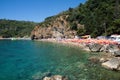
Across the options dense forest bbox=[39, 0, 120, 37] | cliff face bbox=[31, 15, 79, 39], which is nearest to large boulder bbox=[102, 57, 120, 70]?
dense forest bbox=[39, 0, 120, 37]

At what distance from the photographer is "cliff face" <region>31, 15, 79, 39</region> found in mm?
124188

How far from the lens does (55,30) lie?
139 meters

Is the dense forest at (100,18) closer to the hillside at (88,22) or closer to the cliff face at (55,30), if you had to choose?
the hillside at (88,22)

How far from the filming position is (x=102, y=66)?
99.6 ft

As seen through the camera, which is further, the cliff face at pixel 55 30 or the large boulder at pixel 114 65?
the cliff face at pixel 55 30

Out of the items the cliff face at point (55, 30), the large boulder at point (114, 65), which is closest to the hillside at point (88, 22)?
the cliff face at point (55, 30)

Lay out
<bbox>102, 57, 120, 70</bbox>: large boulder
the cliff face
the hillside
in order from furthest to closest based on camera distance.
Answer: the cliff face
the hillside
<bbox>102, 57, 120, 70</bbox>: large boulder

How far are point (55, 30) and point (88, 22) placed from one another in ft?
149

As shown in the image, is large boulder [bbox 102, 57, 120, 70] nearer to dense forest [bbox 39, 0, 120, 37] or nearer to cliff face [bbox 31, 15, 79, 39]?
dense forest [bbox 39, 0, 120, 37]

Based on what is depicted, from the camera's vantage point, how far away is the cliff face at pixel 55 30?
124 metres

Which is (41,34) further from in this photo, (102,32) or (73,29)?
(102,32)

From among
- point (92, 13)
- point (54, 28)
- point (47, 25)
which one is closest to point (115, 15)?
point (92, 13)

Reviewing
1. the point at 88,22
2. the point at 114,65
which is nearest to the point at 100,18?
the point at 88,22

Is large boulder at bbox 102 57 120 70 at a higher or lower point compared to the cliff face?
lower
